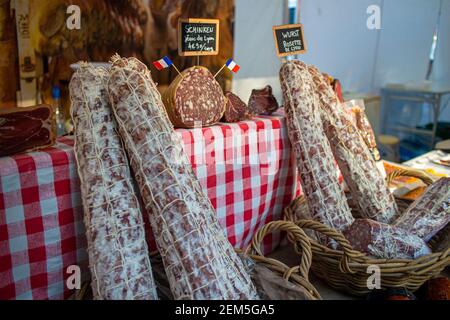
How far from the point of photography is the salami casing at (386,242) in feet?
4.85

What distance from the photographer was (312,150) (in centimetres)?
171

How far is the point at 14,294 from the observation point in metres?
1.22

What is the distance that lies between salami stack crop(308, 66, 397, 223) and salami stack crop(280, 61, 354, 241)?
6 cm

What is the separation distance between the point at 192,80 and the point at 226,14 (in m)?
2.54

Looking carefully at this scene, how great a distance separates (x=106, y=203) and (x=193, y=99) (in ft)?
1.97

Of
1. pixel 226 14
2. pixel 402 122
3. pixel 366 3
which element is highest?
pixel 366 3

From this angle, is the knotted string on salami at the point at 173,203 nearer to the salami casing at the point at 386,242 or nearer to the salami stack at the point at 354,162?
the salami casing at the point at 386,242

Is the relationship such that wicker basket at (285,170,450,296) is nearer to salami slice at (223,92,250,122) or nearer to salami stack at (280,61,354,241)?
salami stack at (280,61,354,241)

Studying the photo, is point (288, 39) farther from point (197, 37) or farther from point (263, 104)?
point (197, 37)

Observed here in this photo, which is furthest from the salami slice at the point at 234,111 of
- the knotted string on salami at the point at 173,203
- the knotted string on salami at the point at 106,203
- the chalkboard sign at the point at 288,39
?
the knotted string on salami at the point at 106,203

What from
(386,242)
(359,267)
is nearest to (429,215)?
(386,242)

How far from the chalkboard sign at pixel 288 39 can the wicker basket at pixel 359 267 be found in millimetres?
871
